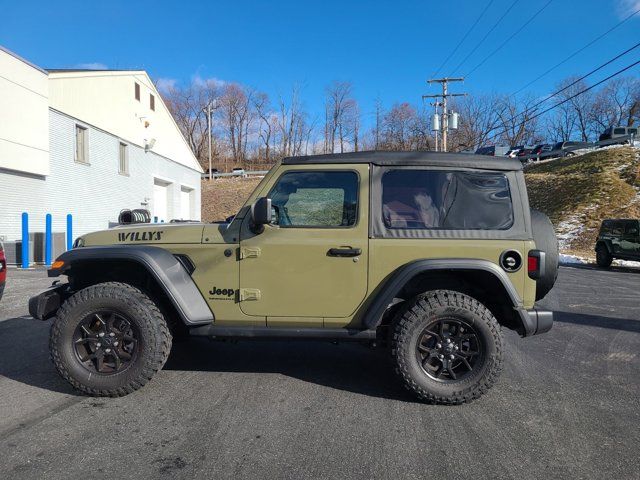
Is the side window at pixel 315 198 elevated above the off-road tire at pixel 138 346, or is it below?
above

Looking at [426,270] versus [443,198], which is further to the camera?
[443,198]

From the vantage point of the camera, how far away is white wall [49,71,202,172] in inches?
658

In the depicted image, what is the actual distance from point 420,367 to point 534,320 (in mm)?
982

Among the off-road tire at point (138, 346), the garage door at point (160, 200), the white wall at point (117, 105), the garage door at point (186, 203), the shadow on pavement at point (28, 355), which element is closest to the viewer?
the off-road tire at point (138, 346)

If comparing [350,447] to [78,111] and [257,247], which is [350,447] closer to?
[257,247]

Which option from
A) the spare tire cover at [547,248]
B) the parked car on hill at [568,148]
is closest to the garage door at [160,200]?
the spare tire cover at [547,248]

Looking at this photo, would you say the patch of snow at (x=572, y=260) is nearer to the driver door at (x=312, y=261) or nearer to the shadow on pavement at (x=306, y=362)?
the shadow on pavement at (x=306, y=362)

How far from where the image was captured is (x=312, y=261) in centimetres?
372

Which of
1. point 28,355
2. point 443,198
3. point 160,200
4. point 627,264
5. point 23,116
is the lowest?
point 28,355

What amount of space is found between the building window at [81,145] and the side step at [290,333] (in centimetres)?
1639

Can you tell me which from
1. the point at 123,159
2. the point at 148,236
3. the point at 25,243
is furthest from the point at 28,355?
the point at 123,159

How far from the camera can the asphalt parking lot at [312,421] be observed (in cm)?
277

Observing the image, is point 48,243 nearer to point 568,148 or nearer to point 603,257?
point 603,257

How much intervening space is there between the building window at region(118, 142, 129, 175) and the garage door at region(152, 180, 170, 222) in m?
3.86
